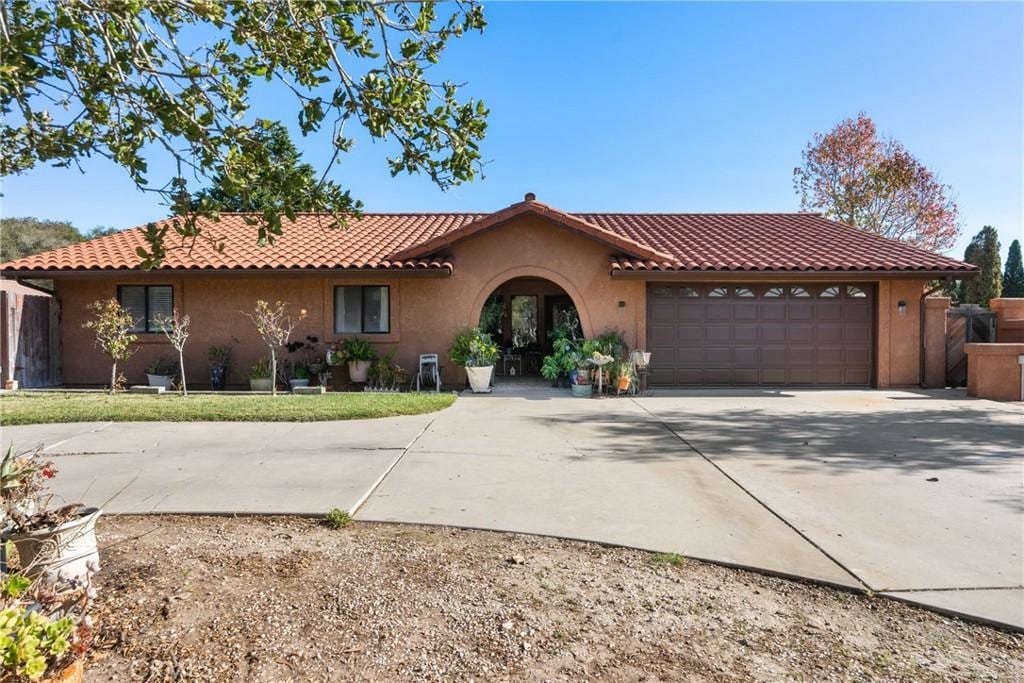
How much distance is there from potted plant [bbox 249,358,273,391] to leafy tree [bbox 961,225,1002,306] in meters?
33.6

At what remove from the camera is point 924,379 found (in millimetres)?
15250

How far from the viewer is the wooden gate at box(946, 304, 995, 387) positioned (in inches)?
606

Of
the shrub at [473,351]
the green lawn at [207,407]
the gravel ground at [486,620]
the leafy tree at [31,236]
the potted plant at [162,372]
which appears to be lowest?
the gravel ground at [486,620]

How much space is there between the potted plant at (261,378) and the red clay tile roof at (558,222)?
2.41 meters

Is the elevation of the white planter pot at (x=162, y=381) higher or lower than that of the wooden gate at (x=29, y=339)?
lower

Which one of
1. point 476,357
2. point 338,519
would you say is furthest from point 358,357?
point 338,519

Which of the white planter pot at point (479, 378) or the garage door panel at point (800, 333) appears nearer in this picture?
the white planter pot at point (479, 378)

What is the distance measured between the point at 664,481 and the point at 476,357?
8.65m

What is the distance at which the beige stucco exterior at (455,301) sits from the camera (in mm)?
15133

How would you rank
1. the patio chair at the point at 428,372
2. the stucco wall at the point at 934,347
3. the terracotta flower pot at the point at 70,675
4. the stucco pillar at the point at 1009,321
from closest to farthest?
the terracotta flower pot at the point at 70,675 → the patio chair at the point at 428,372 → the stucco pillar at the point at 1009,321 → the stucco wall at the point at 934,347

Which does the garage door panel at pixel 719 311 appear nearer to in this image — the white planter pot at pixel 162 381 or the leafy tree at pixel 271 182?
the leafy tree at pixel 271 182

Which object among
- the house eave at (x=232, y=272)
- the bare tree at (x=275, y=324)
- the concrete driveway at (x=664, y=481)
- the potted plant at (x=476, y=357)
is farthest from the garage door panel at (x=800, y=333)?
the bare tree at (x=275, y=324)

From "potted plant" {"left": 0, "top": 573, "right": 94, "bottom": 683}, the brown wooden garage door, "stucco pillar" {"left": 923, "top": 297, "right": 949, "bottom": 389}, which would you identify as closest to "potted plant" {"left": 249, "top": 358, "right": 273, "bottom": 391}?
the brown wooden garage door

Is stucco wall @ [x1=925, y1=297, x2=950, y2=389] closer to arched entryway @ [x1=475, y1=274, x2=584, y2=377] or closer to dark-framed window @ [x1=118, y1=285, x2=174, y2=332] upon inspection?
arched entryway @ [x1=475, y1=274, x2=584, y2=377]
